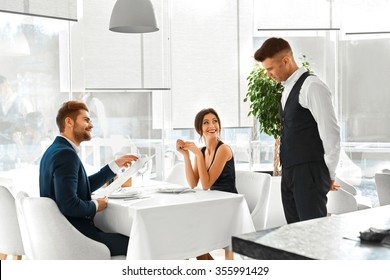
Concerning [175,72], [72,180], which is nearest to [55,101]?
[175,72]

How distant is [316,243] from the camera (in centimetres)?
131

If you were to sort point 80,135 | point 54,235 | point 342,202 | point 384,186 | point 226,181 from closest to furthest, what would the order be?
1. point 54,235
2. point 80,135
3. point 226,181
4. point 384,186
5. point 342,202

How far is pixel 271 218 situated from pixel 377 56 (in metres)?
2.79

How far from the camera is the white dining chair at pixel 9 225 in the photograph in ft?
11.4

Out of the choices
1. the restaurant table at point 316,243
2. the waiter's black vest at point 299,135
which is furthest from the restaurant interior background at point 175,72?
the restaurant table at point 316,243

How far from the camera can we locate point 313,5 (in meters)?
6.39

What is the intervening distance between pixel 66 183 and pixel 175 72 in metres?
3.35

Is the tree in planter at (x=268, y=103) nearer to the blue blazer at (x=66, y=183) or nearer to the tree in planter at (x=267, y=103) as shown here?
the tree in planter at (x=267, y=103)

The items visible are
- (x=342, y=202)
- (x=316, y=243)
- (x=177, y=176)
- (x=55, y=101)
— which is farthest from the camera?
(x=55, y=101)

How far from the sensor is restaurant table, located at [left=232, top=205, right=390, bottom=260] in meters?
1.22

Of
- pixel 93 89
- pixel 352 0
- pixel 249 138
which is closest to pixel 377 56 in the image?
pixel 352 0

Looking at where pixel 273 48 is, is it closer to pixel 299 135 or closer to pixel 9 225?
pixel 299 135

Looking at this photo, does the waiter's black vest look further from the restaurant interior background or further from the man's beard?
the restaurant interior background

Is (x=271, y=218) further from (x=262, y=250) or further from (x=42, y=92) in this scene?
(x=262, y=250)
